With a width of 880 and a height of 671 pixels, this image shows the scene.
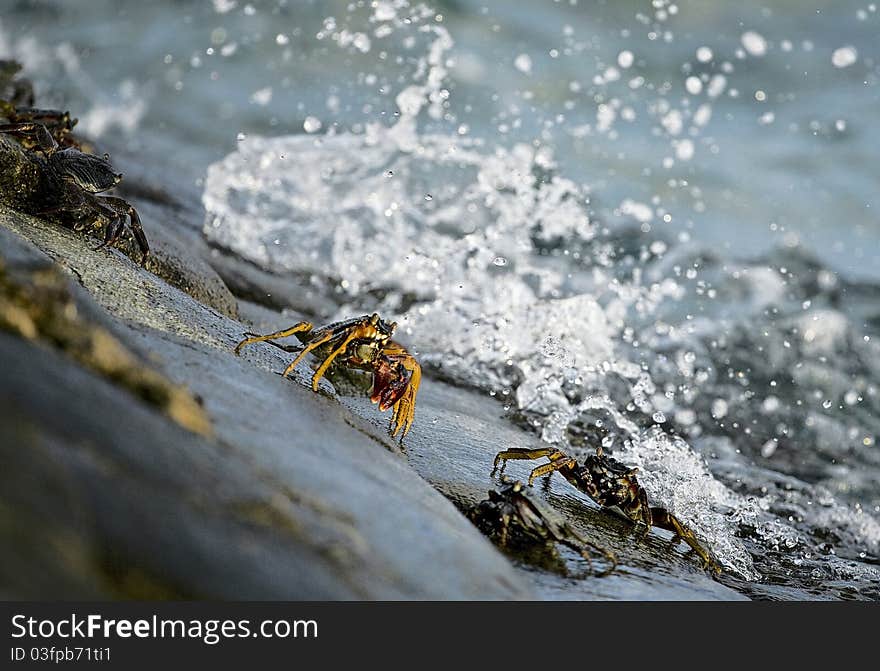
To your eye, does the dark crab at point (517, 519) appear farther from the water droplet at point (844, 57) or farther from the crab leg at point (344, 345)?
the water droplet at point (844, 57)

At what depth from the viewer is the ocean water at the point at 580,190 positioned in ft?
24.6

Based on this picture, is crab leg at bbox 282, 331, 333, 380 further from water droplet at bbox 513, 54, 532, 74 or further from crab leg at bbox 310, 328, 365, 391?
water droplet at bbox 513, 54, 532, 74

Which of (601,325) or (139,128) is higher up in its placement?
(139,128)

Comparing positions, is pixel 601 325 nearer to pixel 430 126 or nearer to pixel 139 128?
pixel 430 126

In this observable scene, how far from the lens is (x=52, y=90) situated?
13.2m

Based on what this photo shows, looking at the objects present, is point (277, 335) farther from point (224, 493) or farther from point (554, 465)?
point (554, 465)

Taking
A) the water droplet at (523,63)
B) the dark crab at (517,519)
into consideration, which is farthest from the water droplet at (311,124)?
the dark crab at (517,519)

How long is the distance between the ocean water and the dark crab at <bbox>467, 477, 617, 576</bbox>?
2.41 metres

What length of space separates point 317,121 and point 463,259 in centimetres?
434

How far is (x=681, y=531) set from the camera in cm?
391

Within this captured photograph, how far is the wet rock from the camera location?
127 centimetres

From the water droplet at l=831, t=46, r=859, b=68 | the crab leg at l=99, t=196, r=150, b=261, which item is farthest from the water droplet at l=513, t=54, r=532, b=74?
the crab leg at l=99, t=196, r=150, b=261

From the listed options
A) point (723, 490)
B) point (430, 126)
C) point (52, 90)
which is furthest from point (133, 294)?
point (52, 90)

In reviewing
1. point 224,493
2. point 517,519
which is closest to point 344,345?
point 517,519
